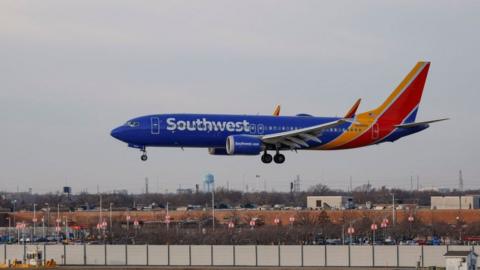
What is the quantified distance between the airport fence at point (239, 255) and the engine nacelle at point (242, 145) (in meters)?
18.0

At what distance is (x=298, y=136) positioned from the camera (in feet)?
327

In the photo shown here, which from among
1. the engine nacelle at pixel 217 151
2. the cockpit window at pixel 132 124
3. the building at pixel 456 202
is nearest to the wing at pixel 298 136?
the engine nacelle at pixel 217 151

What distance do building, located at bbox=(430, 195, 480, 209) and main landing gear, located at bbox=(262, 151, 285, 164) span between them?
3522 inches

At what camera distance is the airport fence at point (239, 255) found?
108m

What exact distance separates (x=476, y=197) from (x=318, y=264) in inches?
3478

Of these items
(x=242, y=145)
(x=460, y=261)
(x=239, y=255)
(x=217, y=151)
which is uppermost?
(x=242, y=145)

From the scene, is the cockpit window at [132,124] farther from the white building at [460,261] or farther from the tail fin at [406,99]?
the white building at [460,261]

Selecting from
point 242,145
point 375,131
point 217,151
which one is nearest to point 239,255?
point 217,151

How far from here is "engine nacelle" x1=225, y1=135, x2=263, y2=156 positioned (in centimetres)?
9669

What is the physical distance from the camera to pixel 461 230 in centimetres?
14800

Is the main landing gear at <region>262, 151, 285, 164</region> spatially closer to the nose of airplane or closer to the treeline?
the nose of airplane

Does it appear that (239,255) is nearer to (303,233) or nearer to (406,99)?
(406,99)

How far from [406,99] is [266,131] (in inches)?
782

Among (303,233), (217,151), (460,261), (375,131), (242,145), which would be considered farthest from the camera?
(303,233)
